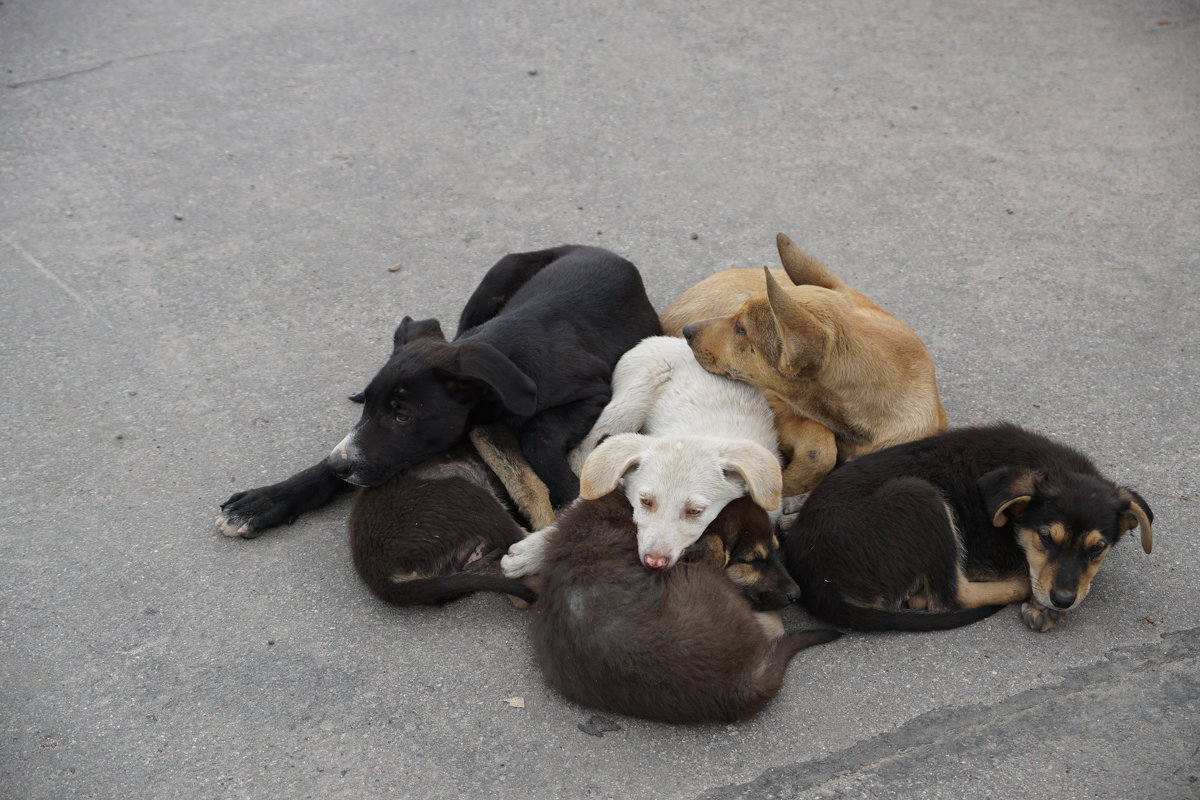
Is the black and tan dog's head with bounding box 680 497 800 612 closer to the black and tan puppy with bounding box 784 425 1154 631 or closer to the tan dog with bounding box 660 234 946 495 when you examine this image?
the black and tan puppy with bounding box 784 425 1154 631

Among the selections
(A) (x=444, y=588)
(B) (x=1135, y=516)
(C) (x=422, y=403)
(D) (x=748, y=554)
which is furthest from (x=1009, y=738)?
(C) (x=422, y=403)

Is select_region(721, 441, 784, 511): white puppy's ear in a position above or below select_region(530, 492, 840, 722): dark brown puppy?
above

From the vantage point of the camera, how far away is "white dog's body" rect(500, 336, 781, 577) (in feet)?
13.9

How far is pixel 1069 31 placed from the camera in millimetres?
9453

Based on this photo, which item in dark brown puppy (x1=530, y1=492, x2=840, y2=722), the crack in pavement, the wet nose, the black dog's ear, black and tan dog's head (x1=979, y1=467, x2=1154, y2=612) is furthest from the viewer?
the black dog's ear

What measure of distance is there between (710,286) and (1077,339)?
6.98 feet

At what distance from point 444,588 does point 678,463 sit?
105 cm

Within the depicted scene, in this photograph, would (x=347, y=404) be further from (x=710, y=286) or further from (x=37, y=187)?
(x=37, y=187)

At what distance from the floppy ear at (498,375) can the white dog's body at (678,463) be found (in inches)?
16.5

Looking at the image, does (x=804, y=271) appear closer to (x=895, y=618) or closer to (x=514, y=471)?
(x=514, y=471)

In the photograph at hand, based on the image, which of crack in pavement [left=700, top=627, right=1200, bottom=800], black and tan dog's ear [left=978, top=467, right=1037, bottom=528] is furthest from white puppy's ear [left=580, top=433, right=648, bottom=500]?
black and tan dog's ear [left=978, top=467, right=1037, bottom=528]

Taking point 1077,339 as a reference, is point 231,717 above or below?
below

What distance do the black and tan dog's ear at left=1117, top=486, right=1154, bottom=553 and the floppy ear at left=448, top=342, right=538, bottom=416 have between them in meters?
2.40

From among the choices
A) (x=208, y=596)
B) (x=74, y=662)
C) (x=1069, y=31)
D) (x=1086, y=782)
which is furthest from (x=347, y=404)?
(x=1069, y=31)
